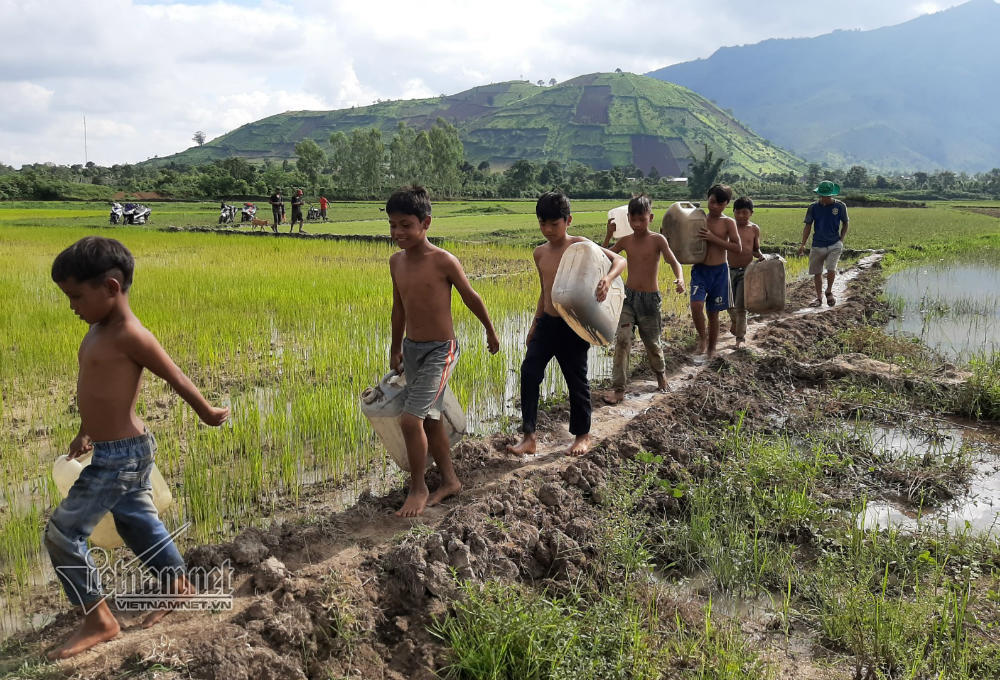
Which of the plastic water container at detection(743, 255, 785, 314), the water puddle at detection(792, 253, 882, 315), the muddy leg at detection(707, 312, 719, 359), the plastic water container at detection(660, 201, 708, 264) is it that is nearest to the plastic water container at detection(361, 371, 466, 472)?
the plastic water container at detection(660, 201, 708, 264)

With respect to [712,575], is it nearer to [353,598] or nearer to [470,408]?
[353,598]

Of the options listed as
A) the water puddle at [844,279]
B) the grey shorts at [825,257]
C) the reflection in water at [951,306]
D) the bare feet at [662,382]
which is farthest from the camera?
the water puddle at [844,279]

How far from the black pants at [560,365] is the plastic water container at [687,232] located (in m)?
2.35

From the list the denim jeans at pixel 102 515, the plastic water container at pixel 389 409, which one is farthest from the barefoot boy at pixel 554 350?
the denim jeans at pixel 102 515

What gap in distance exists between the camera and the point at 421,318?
3.01 m

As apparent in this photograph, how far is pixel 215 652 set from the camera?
1.90 meters

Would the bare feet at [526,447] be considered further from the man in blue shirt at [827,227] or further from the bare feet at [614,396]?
the man in blue shirt at [827,227]

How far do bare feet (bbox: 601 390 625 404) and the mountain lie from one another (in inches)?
4853

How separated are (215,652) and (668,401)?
338 centimetres

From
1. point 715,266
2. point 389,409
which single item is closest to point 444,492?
point 389,409

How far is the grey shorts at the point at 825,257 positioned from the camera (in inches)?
316

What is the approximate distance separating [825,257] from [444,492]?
6.94 meters

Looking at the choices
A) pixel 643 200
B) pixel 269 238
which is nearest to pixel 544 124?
pixel 269 238

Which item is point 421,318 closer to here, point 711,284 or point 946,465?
point 946,465
